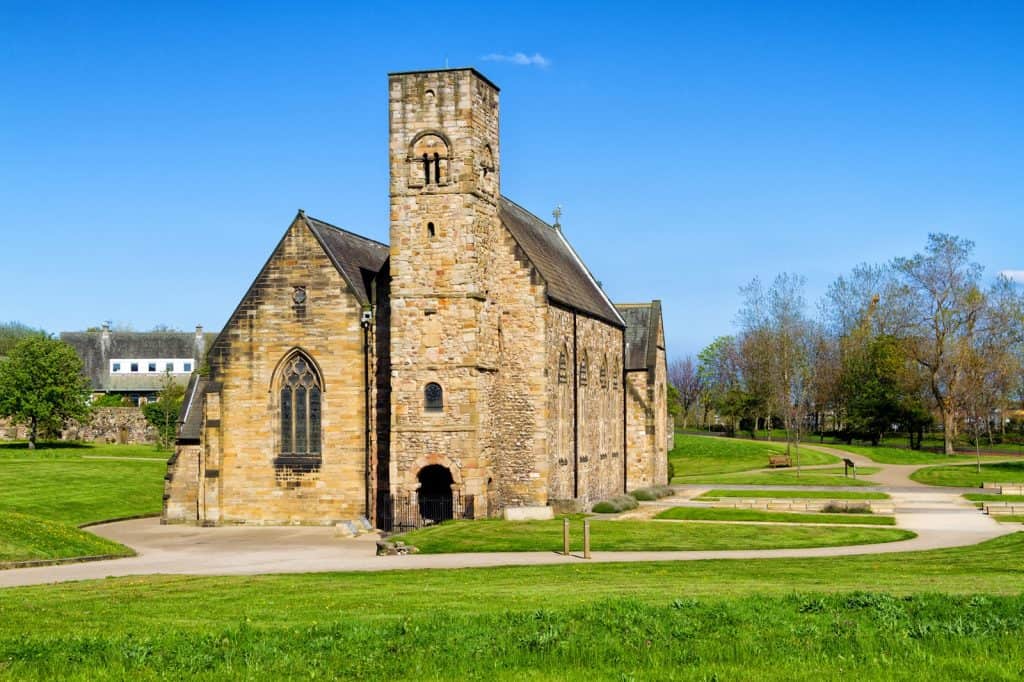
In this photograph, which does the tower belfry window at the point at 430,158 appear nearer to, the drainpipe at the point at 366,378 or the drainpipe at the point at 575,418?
the drainpipe at the point at 366,378

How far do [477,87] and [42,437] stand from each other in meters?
→ 58.4

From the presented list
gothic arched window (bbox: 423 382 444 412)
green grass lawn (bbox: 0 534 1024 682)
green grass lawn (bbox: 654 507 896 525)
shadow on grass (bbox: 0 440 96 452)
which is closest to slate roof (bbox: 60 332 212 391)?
shadow on grass (bbox: 0 440 96 452)

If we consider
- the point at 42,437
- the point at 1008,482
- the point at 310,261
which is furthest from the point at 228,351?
the point at 42,437

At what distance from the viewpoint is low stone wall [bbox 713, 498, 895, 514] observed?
4044cm

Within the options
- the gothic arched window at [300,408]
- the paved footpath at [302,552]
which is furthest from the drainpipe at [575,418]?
the gothic arched window at [300,408]

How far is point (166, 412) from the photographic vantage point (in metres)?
75.4

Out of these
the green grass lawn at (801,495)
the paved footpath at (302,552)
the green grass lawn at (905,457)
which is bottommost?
the paved footpath at (302,552)

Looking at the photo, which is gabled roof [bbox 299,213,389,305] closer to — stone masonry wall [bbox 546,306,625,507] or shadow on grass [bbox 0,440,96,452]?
stone masonry wall [bbox 546,306,625,507]

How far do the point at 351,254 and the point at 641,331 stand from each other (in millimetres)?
17019

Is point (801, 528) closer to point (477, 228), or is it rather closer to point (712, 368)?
point (477, 228)

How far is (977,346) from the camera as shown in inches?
3063

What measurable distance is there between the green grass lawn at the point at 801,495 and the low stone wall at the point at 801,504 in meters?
1.95

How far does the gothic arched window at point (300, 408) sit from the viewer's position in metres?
39.1

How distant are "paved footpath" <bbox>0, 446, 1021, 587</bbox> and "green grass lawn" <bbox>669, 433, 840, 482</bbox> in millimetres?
27066
